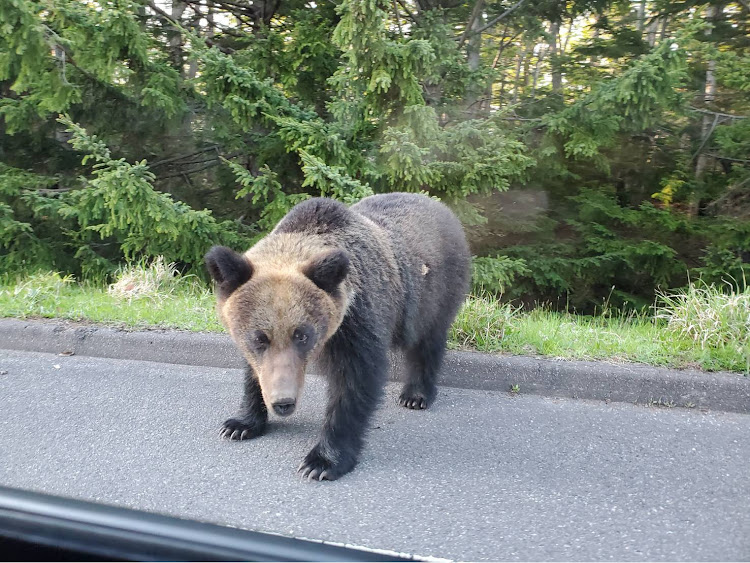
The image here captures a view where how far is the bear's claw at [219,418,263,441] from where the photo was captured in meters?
3.47

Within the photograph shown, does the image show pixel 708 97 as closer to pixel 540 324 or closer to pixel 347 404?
pixel 540 324

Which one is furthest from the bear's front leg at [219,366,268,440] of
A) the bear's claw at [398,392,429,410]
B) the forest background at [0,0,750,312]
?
the forest background at [0,0,750,312]

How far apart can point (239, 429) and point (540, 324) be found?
288 cm

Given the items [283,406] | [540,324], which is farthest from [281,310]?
[540,324]

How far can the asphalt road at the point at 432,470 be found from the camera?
245cm

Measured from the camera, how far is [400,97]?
→ 266 inches

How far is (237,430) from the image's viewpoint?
3482 millimetres

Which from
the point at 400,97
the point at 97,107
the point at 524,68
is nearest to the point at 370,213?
the point at 400,97

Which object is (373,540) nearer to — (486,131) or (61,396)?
(61,396)

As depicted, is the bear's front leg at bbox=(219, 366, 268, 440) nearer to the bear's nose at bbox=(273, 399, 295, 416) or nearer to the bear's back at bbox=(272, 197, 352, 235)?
the bear's nose at bbox=(273, 399, 295, 416)

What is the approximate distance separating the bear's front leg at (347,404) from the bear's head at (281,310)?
0.67ft

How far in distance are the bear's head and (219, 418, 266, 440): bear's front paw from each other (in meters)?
0.65

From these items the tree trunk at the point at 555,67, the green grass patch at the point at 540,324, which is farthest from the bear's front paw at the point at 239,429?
the tree trunk at the point at 555,67

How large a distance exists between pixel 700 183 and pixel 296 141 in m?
6.91
